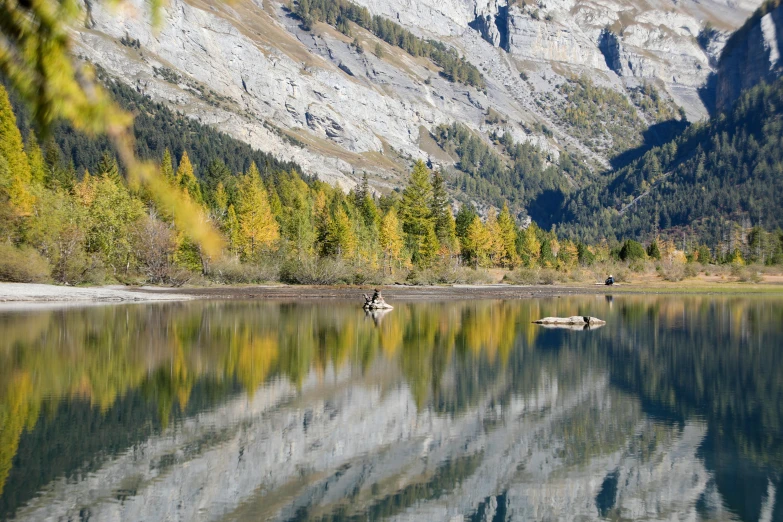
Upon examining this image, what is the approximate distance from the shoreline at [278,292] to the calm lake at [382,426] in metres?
17.7

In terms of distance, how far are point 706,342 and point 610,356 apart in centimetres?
771

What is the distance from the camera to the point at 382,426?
18.6 metres

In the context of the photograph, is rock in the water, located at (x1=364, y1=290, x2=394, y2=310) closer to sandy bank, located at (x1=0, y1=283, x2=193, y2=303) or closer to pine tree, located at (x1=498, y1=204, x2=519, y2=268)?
sandy bank, located at (x1=0, y1=283, x2=193, y2=303)

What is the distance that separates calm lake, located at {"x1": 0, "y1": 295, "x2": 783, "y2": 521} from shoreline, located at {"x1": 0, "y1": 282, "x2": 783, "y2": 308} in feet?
58.1

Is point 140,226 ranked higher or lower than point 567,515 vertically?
higher

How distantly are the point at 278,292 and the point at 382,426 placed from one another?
52871 millimetres

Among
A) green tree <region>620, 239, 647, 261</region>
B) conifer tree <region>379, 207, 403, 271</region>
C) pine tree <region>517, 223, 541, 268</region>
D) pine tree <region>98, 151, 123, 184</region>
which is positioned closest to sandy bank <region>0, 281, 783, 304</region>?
conifer tree <region>379, 207, 403, 271</region>

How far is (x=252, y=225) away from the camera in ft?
285

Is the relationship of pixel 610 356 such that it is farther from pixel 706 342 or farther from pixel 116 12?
pixel 116 12

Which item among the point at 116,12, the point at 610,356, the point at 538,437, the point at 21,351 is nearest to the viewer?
the point at 116,12

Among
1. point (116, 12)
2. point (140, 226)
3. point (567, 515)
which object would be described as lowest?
point (567, 515)

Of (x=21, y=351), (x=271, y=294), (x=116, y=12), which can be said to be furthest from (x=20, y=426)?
(x=271, y=294)

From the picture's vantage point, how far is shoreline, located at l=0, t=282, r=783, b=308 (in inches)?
2087

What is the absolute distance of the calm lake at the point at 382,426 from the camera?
43.0 ft
